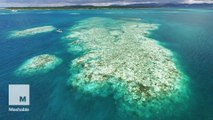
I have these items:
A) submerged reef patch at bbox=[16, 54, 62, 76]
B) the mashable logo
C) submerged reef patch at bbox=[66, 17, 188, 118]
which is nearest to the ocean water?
the mashable logo

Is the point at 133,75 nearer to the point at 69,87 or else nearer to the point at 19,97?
the point at 69,87

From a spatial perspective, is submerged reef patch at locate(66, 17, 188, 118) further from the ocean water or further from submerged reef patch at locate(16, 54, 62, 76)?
submerged reef patch at locate(16, 54, 62, 76)

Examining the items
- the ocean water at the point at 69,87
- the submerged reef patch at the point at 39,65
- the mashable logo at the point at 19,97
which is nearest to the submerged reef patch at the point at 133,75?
the ocean water at the point at 69,87

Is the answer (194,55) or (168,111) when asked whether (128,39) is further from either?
(168,111)

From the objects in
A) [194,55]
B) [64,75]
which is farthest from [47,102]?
[194,55]

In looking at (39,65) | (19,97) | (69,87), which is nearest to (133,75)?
(69,87)
